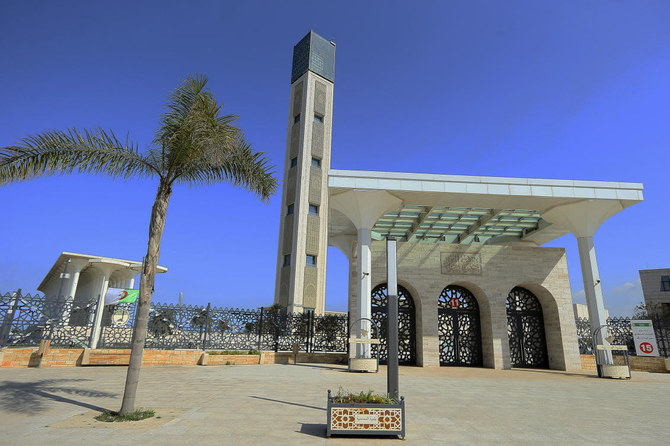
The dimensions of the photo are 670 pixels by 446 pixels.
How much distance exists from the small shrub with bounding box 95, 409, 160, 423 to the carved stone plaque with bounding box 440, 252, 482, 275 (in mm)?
13947

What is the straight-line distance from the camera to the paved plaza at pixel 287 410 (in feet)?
16.4

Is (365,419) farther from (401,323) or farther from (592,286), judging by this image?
(592,286)

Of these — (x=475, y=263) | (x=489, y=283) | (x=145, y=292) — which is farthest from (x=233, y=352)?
(x=489, y=283)

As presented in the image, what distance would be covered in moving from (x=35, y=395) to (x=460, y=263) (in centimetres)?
1559

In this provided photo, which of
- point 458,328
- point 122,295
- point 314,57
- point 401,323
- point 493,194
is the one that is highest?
point 314,57

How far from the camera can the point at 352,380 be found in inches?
446

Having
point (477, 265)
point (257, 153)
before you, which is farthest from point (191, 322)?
point (477, 265)

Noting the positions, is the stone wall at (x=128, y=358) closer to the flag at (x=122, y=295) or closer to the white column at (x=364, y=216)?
the white column at (x=364, y=216)

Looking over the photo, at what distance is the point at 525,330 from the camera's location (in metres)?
18.0

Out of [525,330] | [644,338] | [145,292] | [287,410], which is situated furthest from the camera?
[525,330]

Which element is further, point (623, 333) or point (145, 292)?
point (623, 333)

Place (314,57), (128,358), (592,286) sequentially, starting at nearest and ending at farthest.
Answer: (128,358)
(592,286)
(314,57)

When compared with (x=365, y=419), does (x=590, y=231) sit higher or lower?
higher

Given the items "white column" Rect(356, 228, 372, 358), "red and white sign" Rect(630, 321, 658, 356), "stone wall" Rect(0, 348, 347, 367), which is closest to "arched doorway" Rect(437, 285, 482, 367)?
"white column" Rect(356, 228, 372, 358)
